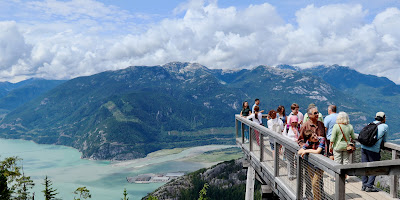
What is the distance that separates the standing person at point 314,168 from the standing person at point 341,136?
1.01m

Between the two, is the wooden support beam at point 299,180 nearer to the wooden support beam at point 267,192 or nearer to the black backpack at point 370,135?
the black backpack at point 370,135

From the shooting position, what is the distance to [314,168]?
4.93 m

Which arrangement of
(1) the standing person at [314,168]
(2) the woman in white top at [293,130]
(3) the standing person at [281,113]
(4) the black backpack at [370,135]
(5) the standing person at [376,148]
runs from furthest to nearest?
(3) the standing person at [281,113]
(2) the woman in white top at [293,130]
(4) the black backpack at [370,135]
(5) the standing person at [376,148]
(1) the standing person at [314,168]

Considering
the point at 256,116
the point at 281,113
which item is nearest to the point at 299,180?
the point at 281,113

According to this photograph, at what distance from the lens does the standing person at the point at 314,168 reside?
4.79 metres

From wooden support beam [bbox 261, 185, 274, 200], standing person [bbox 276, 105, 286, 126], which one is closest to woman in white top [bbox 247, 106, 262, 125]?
standing person [bbox 276, 105, 286, 126]

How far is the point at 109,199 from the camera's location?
14238 cm

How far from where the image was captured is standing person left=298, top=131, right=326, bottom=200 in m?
4.79

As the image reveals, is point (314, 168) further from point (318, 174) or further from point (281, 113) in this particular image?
point (281, 113)

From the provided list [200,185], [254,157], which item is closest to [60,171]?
[200,185]

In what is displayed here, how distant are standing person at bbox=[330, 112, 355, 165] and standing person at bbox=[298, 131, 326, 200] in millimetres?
1006

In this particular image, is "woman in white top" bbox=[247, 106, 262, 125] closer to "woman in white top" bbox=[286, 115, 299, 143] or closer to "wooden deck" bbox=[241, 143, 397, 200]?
"woman in white top" bbox=[286, 115, 299, 143]

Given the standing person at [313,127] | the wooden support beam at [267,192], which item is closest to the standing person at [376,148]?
the standing person at [313,127]

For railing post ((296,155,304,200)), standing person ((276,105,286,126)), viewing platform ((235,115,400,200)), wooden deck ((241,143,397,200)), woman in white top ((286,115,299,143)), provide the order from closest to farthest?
→ 1. viewing platform ((235,115,400,200))
2. railing post ((296,155,304,200))
3. wooden deck ((241,143,397,200))
4. woman in white top ((286,115,299,143))
5. standing person ((276,105,286,126))
